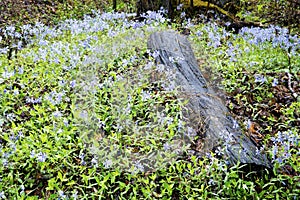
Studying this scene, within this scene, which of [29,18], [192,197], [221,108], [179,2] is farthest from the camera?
[29,18]

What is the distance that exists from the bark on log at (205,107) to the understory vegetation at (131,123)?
0.09 meters

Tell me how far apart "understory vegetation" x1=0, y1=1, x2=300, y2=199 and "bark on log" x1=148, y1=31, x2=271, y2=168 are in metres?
0.09

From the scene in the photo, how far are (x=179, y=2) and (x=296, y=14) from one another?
104 inches

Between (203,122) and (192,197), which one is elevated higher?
(203,122)

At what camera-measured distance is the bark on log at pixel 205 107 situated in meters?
3.02

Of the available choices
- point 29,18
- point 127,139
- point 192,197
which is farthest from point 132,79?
point 29,18

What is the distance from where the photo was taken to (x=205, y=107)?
3545 mm

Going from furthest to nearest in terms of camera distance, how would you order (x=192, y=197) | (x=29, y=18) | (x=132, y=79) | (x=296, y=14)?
(x=29, y=18) → (x=296, y=14) → (x=132, y=79) → (x=192, y=197)

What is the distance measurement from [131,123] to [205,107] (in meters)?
0.81

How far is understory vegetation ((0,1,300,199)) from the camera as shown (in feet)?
9.57

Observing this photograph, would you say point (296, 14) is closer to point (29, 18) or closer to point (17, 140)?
point (17, 140)

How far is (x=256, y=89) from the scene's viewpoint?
4.52 metres

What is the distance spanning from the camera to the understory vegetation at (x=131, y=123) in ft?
9.57

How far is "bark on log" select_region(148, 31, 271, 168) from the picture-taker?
302cm
